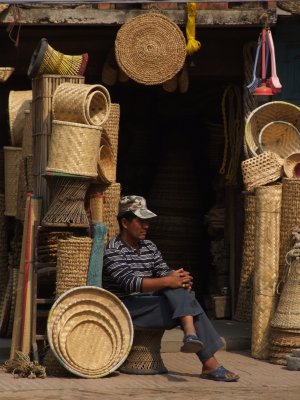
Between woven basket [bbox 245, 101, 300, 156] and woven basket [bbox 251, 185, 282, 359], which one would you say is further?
woven basket [bbox 245, 101, 300, 156]

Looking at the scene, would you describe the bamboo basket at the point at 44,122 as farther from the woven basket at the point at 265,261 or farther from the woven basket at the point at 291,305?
the woven basket at the point at 291,305

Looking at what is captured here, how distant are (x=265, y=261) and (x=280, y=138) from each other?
4.29ft

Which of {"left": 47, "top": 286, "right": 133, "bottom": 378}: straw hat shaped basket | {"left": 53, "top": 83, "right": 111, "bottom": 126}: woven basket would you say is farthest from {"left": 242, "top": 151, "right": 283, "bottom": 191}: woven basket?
{"left": 47, "top": 286, "right": 133, "bottom": 378}: straw hat shaped basket

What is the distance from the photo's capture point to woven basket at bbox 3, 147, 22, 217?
11281 millimetres

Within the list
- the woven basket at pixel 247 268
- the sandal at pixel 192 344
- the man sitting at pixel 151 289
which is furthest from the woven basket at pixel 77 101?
the sandal at pixel 192 344

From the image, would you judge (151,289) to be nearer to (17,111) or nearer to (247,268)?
(247,268)

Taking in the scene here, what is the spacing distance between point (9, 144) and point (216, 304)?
252cm

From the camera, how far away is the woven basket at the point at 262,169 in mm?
10461

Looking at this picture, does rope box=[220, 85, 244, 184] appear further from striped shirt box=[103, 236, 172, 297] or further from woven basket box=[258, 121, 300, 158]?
striped shirt box=[103, 236, 172, 297]

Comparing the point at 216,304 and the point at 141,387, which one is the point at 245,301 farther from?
the point at 141,387

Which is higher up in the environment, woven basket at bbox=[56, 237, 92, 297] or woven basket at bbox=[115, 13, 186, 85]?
woven basket at bbox=[115, 13, 186, 85]

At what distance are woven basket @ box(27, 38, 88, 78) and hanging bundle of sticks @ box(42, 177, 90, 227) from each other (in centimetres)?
93

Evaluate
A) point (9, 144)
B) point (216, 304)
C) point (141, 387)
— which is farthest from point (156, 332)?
point (9, 144)

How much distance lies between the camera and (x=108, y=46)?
1163cm
